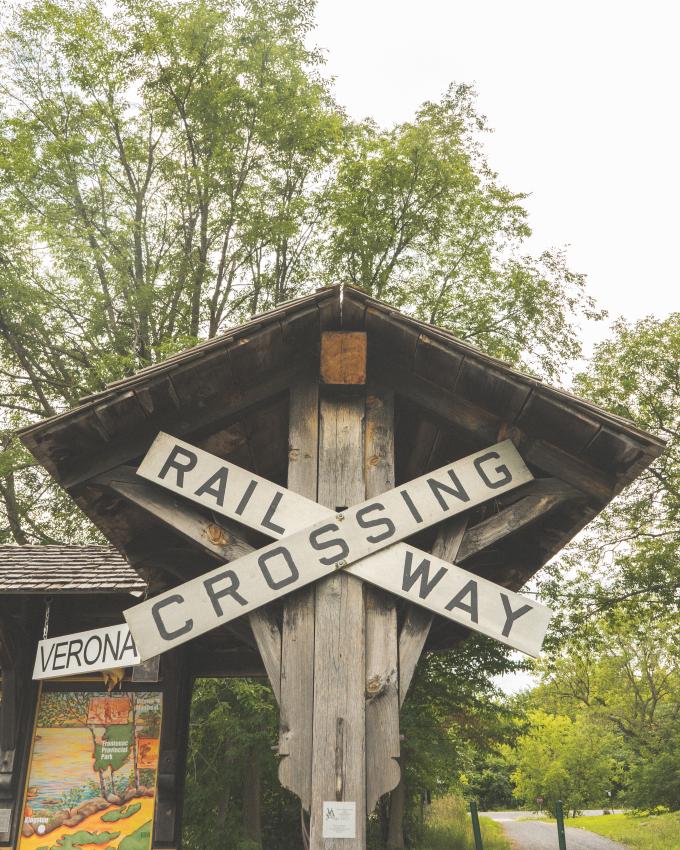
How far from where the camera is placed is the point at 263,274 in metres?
17.1

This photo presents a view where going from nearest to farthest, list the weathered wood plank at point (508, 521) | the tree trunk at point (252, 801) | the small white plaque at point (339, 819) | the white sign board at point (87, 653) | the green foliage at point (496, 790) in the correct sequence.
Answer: the small white plaque at point (339, 819)
the weathered wood plank at point (508, 521)
the white sign board at point (87, 653)
the tree trunk at point (252, 801)
the green foliage at point (496, 790)

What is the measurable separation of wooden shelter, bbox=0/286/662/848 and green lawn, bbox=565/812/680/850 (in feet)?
56.9

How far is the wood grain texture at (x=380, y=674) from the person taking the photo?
3.33m

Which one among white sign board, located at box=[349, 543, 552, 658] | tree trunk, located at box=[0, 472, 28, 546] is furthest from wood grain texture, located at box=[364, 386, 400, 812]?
tree trunk, located at box=[0, 472, 28, 546]

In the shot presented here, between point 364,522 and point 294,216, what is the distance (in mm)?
13854

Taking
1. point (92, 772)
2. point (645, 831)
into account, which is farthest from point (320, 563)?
point (645, 831)

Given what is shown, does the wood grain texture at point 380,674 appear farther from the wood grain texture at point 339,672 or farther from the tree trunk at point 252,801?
the tree trunk at point 252,801

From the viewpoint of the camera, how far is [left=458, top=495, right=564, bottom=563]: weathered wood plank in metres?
3.85

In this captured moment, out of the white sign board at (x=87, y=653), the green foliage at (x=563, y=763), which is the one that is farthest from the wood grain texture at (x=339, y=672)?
the green foliage at (x=563, y=763)

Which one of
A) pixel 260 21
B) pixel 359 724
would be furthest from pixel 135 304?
pixel 359 724

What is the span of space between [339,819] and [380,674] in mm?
651

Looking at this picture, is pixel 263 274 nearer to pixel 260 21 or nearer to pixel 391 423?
pixel 260 21

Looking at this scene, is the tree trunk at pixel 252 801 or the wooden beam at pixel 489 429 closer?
the wooden beam at pixel 489 429

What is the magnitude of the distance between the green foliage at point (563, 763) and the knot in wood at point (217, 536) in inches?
1214
